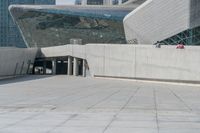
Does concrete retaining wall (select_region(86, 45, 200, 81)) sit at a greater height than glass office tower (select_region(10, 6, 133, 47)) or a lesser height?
lesser

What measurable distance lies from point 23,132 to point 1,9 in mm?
110995

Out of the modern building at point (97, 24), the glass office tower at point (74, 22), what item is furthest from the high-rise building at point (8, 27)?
the glass office tower at point (74, 22)

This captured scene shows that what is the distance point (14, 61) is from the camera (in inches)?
1971

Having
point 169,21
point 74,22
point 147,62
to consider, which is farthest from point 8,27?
point 147,62

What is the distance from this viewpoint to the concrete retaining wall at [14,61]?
45.2 metres

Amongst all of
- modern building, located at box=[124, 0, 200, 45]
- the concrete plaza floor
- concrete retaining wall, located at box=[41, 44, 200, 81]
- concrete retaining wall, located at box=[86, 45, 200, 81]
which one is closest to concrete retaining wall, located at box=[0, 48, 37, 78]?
Answer: concrete retaining wall, located at box=[41, 44, 200, 81]

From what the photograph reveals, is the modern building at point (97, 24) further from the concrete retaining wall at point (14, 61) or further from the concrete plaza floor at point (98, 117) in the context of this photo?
the concrete plaza floor at point (98, 117)

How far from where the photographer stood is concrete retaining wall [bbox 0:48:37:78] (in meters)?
45.2

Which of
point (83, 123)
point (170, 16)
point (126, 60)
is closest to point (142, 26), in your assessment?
point (170, 16)

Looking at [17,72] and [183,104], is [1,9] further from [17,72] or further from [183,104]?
[183,104]

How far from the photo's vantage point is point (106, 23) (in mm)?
82062

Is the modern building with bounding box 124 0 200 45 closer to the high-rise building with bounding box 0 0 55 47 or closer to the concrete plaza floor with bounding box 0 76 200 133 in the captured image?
the concrete plaza floor with bounding box 0 76 200 133

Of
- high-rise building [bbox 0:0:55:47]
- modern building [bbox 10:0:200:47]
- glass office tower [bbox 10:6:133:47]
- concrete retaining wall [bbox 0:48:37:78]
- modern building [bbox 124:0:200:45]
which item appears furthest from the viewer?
high-rise building [bbox 0:0:55:47]

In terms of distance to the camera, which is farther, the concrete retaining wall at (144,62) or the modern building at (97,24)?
the modern building at (97,24)
